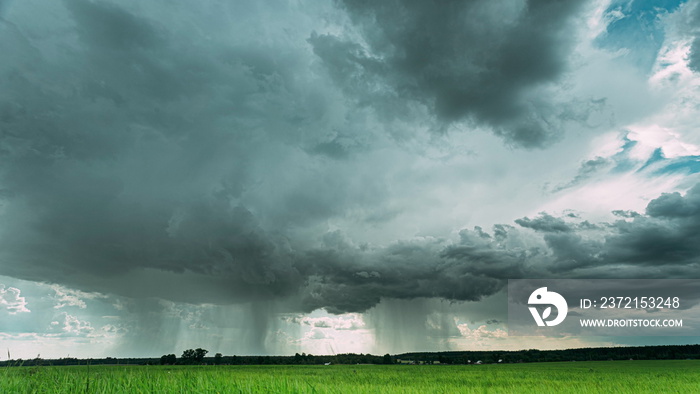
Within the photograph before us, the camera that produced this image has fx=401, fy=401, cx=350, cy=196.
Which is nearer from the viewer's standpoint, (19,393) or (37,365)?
(19,393)

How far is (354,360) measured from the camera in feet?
500

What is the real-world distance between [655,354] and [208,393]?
240980 millimetres

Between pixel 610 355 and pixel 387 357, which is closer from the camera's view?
pixel 387 357

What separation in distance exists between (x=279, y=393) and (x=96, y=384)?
12.6 ft

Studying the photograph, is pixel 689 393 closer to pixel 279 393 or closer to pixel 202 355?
pixel 279 393

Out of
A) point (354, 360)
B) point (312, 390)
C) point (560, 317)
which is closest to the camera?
point (312, 390)

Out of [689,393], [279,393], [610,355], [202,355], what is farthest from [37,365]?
[610,355]

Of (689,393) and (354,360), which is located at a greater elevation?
(689,393)

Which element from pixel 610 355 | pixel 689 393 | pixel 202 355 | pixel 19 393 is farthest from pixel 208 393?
pixel 610 355

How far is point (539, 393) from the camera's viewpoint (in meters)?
17.6

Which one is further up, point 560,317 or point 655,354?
point 560,317

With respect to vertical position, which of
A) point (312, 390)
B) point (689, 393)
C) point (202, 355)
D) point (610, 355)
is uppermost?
point (312, 390)

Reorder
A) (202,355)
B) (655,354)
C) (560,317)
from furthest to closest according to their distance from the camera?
(655,354)
(202,355)
(560,317)

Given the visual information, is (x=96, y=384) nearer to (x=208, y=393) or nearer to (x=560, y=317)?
(x=208, y=393)
